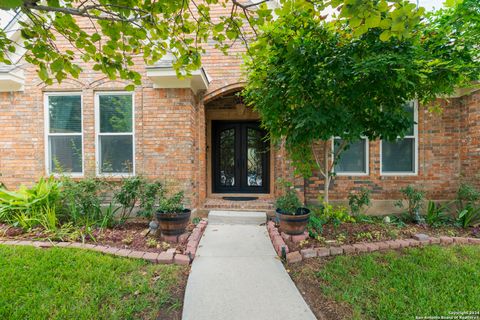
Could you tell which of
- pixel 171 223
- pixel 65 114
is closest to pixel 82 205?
pixel 171 223

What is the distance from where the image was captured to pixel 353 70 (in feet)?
9.74

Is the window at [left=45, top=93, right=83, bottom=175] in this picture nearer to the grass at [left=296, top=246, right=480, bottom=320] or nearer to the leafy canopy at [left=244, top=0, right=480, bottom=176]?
the leafy canopy at [left=244, top=0, right=480, bottom=176]

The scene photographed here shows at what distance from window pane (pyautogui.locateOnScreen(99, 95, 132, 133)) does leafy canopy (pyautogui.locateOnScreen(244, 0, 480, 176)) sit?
307cm

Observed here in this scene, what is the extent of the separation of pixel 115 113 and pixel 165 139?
4.38ft

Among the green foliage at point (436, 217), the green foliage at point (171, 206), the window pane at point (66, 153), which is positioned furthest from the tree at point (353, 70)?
the window pane at point (66, 153)

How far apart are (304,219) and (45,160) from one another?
5.70m

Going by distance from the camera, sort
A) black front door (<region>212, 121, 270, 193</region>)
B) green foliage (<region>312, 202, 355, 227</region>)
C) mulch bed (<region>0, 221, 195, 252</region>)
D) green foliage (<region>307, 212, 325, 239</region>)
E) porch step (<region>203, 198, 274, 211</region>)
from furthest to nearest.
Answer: black front door (<region>212, 121, 270, 193</region>), porch step (<region>203, 198, 274, 211</region>), green foliage (<region>312, 202, 355, 227</region>), green foliage (<region>307, 212, 325, 239</region>), mulch bed (<region>0, 221, 195, 252</region>)

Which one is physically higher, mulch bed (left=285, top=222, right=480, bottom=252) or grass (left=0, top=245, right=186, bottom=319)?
mulch bed (left=285, top=222, right=480, bottom=252)

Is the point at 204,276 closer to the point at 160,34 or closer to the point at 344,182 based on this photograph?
the point at 160,34

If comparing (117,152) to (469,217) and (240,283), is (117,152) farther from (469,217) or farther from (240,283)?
(469,217)

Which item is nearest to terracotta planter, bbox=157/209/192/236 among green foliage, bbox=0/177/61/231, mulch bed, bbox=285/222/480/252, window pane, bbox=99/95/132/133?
mulch bed, bbox=285/222/480/252

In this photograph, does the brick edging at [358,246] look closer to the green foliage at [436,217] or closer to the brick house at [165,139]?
the green foliage at [436,217]

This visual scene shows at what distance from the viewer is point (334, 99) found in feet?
11.0

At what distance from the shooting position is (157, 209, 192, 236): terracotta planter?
3727 mm
